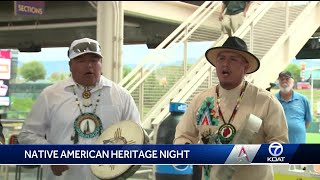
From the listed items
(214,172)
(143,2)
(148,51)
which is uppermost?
(143,2)

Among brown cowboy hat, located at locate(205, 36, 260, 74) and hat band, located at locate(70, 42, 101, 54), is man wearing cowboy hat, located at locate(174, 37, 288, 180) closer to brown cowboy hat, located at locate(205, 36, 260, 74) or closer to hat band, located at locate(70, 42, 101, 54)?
brown cowboy hat, located at locate(205, 36, 260, 74)

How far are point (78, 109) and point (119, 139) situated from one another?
15 centimetres

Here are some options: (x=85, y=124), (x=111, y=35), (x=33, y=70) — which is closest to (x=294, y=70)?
(x=111, y=35)

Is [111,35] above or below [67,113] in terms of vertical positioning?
above

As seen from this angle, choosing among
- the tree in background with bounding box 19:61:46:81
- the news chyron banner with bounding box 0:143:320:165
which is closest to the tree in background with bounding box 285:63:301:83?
the news chyron banner with bounding box 0:143:320:165

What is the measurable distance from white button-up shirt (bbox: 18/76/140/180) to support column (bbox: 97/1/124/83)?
A: 142mm

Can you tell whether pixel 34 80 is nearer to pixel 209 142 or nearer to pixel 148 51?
pixel 148 51

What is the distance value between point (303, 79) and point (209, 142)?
58 cm

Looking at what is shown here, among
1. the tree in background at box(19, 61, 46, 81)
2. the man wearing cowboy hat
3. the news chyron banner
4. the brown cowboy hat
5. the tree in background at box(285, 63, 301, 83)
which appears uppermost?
the tree in background at box(19, 61, 46, 81)

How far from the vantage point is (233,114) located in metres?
1.16

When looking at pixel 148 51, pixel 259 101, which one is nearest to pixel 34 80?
pixel 148 51

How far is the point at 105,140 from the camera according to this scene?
3.91ft

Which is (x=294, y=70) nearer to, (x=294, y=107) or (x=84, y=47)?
(x=294, y=107)

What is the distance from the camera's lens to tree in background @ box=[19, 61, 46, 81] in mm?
1619
